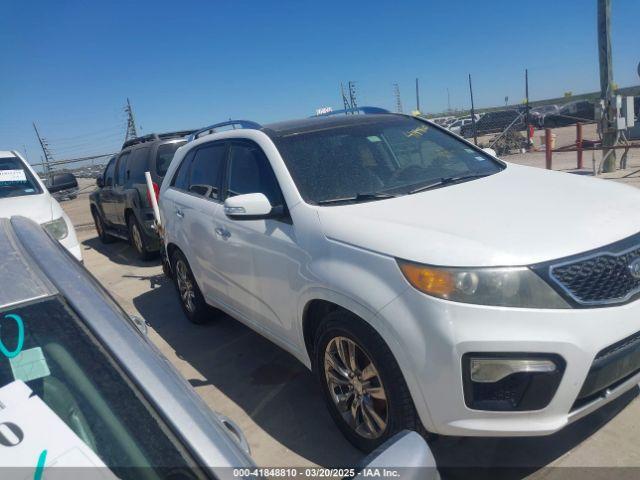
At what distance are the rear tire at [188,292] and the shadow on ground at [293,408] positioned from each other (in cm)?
13

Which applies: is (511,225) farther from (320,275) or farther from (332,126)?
(332,126)

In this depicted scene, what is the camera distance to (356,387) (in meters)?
2.60

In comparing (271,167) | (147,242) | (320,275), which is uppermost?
(271,167)

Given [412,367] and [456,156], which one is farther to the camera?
[456,156]

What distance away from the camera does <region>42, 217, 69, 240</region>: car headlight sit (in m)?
5.24

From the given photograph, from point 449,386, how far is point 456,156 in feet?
6.38

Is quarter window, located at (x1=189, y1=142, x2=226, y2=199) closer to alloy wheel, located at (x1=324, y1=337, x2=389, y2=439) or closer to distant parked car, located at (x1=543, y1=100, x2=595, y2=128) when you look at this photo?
alloy wheel, located at (x1=324, y1=337, x2=389, y2=439)

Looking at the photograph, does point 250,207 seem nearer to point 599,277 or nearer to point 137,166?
point 599,277

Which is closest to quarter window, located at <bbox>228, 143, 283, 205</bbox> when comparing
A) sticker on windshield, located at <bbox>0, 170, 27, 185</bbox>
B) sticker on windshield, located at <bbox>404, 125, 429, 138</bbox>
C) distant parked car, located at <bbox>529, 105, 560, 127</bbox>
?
sticker on windshield, located at <bbox>404, 125, 429, 138</bbox>

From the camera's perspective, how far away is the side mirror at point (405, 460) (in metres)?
1.09

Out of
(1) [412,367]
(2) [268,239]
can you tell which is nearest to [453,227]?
(1) [412,367]

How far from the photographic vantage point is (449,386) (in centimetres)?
207

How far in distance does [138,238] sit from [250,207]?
224 inches

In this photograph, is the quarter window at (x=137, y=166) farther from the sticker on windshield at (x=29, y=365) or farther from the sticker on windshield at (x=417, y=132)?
the sticker on windshield at (x=29, y=365)
